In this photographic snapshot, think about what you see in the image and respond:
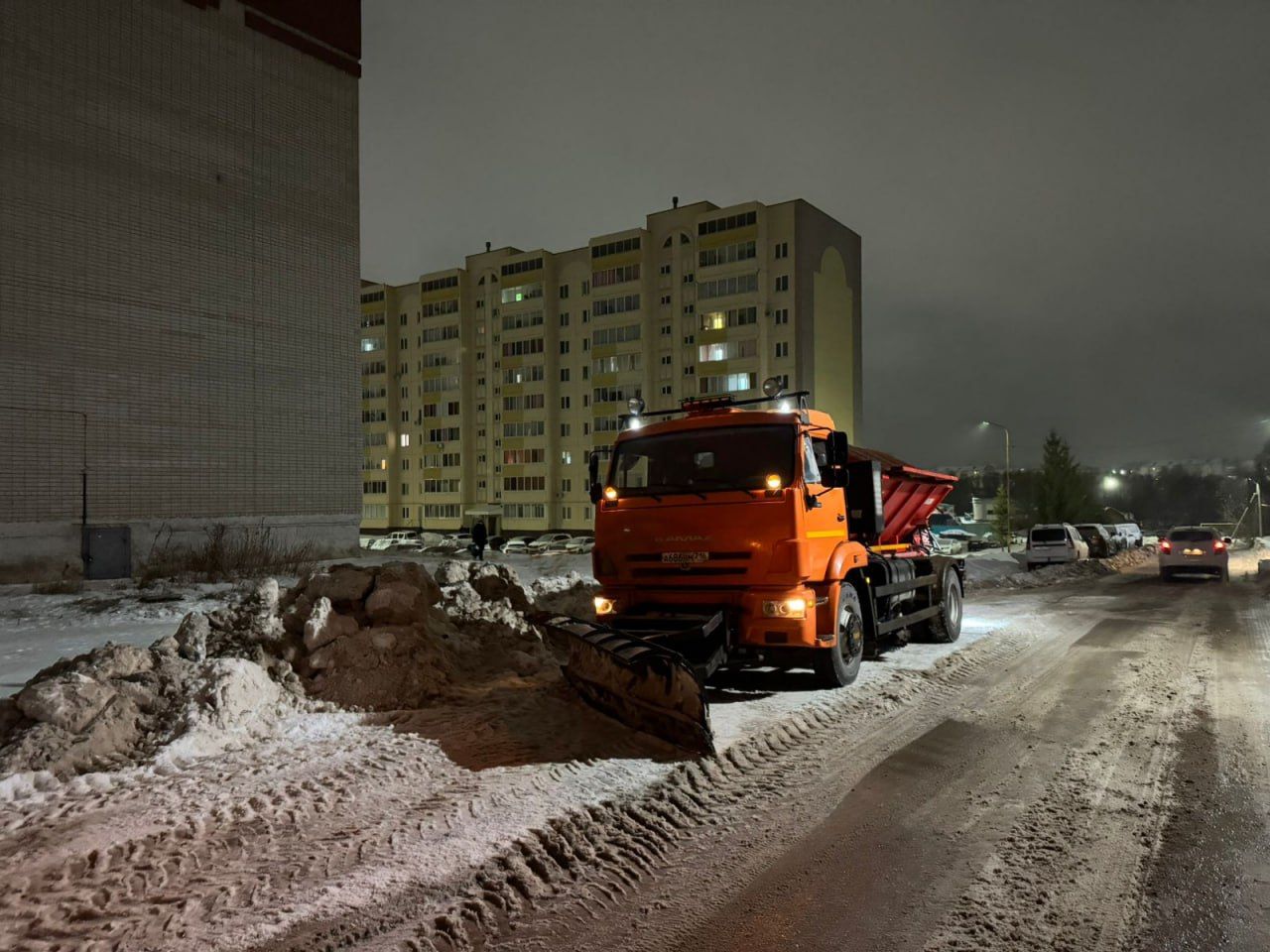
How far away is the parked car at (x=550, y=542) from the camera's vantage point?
164ft

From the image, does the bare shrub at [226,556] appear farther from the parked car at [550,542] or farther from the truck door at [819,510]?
the parked car at [550,542]

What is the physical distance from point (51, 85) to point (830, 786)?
25275mm

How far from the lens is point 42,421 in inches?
790

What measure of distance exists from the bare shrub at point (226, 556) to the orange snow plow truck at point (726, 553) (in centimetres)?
1303

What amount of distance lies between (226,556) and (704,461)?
16317 millimetres

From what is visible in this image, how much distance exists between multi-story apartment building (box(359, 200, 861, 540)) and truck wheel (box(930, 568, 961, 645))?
4532 centimetres

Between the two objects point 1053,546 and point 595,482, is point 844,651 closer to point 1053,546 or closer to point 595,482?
point 595,482

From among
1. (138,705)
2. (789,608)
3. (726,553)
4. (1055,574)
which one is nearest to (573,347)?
(1055,574)

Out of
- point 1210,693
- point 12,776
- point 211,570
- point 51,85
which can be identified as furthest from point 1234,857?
point 51,85

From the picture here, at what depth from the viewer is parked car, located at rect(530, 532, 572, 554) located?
164 ft

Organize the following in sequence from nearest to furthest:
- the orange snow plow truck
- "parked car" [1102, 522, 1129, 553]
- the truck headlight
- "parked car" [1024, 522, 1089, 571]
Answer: the orange snow plow truck < the truck headlight < "parked car" [1024, 522, 1089, 571] < "parked car" [1102, 522, 1129, 553]

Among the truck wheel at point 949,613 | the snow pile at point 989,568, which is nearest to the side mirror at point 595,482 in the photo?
the truck wheel at point 949,613

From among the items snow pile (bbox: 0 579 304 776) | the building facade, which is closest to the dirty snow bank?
snow pile (bbox: 0 579 304 776)

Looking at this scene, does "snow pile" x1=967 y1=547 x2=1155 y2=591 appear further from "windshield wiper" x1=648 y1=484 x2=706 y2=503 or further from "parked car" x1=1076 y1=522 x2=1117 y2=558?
"windshield wiper" x1=648 y1=484 x2=706 y2=503
